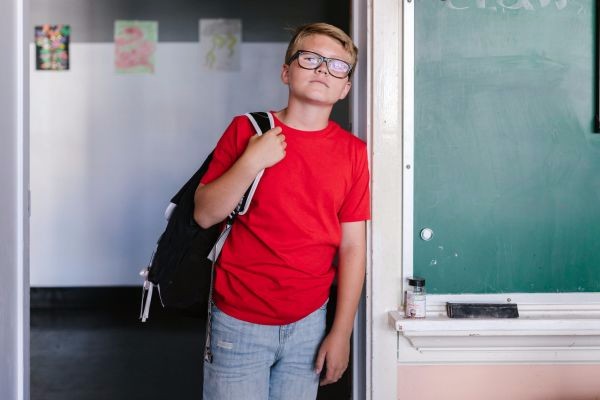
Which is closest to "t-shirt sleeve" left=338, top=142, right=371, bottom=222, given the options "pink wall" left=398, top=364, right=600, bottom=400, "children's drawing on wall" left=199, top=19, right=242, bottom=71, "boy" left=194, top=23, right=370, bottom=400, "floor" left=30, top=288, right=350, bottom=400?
"boy" left=194, top=23, right=370, bottom=400

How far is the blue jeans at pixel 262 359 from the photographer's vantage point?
4.46 feet

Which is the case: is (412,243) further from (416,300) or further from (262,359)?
(262,359)

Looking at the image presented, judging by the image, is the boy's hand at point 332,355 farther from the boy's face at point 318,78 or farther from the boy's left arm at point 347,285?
the boy's face at point 318,78

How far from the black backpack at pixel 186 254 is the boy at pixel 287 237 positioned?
32mm

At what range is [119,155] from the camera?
4379 millimetres

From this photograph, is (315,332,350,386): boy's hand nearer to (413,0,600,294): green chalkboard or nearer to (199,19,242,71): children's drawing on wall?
(413,0,600,294): green chalkboard

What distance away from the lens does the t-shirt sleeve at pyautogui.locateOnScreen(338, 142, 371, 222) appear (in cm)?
147

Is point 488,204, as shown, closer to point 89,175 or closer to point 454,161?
point 454,161

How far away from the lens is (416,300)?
4.91 ft

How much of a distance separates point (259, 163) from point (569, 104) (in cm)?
88

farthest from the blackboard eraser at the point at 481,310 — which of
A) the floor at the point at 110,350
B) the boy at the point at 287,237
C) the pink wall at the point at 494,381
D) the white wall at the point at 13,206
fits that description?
the white wall at the point at 13,206

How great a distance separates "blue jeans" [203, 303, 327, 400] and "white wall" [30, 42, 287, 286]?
3062 millimetres

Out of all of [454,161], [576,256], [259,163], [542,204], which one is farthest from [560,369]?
[259,163]

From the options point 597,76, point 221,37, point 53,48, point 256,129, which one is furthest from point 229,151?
point 53,48
